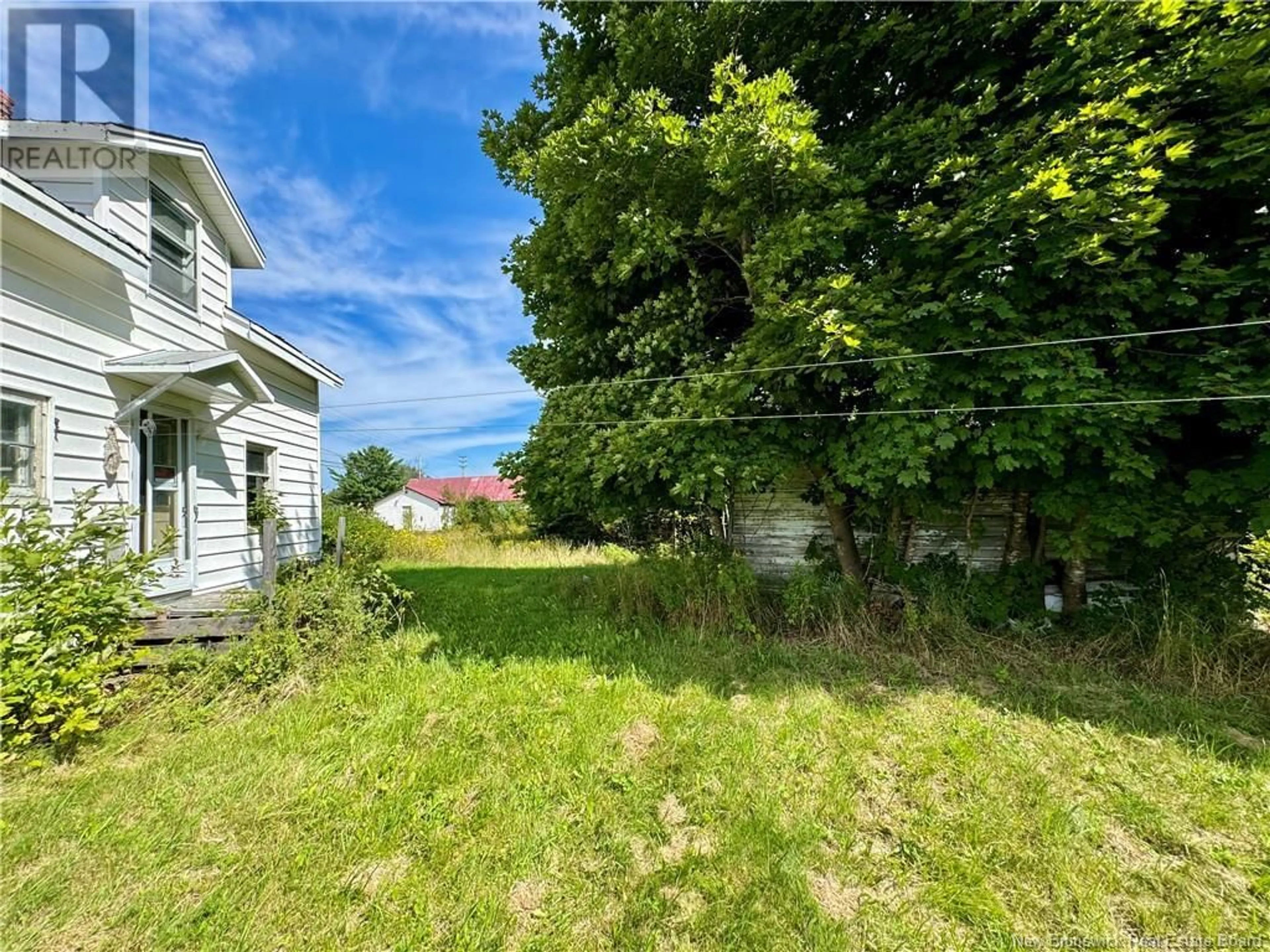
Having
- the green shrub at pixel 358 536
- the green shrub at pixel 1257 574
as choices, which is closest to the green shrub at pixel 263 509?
the green shrub at pixel 358 536

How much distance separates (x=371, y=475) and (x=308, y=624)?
1518 inches

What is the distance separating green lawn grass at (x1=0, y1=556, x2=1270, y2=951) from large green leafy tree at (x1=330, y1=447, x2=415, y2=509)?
3328 cm

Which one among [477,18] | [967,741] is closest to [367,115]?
[477,18]

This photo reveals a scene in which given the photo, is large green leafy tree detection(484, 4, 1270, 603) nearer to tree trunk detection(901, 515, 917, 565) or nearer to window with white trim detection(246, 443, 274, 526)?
tree trunk detection(901, 515, 917, 565)

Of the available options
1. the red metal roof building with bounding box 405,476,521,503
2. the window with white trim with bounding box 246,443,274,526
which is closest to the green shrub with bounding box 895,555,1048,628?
the window with white trim with bounding box 246,443,274,526

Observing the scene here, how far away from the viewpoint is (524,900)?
208 centimetres

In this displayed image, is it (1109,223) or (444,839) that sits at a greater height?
(1109,223)

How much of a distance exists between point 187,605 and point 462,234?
7724 millimetres

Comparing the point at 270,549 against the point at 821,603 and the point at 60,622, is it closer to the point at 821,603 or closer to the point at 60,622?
the point at 60,622

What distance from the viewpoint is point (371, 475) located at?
126ft

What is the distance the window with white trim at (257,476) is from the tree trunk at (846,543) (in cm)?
751

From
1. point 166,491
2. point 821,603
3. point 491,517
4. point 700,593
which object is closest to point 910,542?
point 821,603

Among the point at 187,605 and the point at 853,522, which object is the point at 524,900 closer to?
the point at 187,605

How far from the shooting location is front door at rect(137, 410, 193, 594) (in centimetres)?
472
